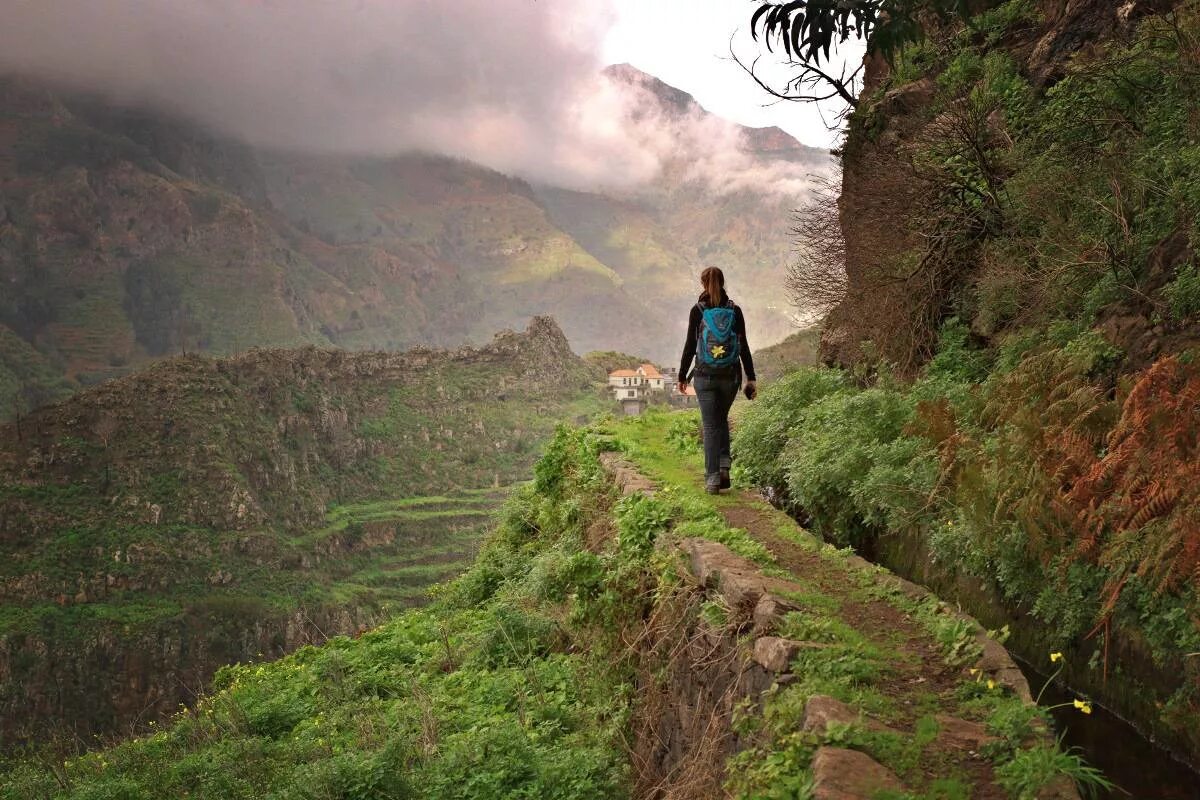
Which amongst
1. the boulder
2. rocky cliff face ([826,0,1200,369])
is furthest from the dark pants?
the boulder

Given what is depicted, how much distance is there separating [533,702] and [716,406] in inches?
128

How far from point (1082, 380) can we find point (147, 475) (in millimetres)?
117043

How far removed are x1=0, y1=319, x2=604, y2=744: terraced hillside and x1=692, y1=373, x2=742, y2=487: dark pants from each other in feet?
159

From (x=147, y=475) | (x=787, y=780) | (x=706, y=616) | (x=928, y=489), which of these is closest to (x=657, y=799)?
(x=706, y=616)

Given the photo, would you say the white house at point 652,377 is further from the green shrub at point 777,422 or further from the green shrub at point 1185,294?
the green shrub at point 1185,294

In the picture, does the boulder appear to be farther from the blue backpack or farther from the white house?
the white house

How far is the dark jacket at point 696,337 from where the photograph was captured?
8.01 metres

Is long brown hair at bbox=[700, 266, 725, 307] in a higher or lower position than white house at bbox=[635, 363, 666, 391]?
lower

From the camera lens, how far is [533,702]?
7.04 meters

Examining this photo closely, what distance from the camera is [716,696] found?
16.7 feet

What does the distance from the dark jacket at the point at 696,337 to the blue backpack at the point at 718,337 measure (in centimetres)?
5

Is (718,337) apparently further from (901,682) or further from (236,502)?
(236,502)

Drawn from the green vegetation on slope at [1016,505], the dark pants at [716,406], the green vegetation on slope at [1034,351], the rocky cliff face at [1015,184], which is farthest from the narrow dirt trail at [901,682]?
the rocky cliff face at [1015,184]

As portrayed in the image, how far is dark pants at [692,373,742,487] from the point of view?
8.02 metres
